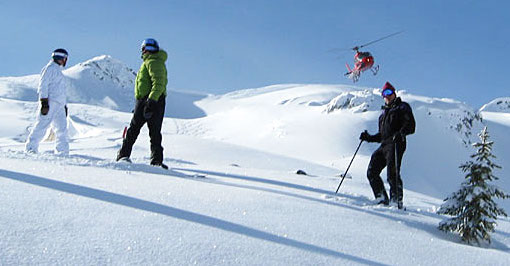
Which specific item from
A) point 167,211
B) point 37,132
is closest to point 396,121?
point 167,211

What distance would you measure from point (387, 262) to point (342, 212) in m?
1.34

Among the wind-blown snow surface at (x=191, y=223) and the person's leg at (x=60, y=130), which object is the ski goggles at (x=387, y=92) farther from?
the person's leg at (x=60, y=130)

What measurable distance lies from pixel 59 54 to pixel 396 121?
570 cm

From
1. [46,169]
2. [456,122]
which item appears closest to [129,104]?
[456,122]

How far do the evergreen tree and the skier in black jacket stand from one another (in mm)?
871

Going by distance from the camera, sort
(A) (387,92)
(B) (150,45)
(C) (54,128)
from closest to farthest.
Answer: (A) (387,92)
(B) (150,45)
(C) (54,128)

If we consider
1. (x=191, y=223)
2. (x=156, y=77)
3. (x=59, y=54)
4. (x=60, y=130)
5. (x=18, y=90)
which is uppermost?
(x=59, y=54)

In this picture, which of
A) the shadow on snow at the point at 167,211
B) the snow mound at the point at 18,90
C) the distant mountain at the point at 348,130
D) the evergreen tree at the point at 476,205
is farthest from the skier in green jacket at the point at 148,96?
the snow mound at the point at 18,90

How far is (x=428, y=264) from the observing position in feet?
11.3

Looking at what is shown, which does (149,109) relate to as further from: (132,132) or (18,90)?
(18,90)

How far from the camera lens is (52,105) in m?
7.83

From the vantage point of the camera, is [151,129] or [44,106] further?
[44,106]

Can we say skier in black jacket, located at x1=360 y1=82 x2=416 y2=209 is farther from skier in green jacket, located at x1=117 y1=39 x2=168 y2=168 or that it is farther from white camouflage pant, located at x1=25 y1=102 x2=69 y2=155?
white camouflage pant, located at x1=25 y1=102 x2=69 y2=155

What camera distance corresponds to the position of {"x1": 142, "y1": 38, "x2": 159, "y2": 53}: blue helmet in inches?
279
